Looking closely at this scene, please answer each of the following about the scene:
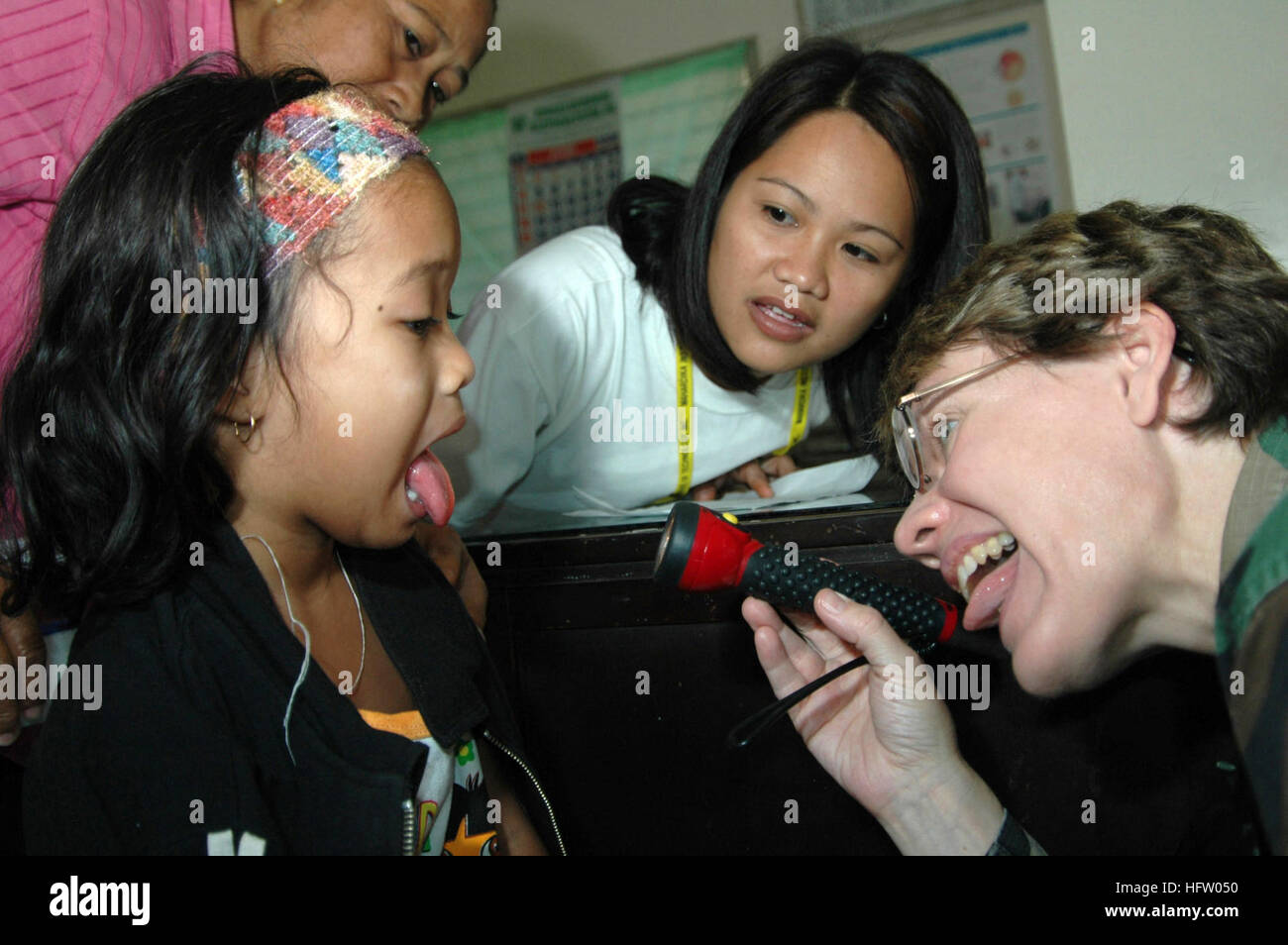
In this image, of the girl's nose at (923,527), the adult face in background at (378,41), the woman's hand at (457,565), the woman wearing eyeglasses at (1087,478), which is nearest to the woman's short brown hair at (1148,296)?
the woman wearing eyeglasses at (1087,478)

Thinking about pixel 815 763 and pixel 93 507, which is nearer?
pixel 93 507

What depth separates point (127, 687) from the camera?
73 cm

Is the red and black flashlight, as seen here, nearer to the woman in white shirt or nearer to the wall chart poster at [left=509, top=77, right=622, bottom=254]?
the woman in white shirt

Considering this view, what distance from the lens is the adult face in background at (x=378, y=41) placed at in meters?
1.22

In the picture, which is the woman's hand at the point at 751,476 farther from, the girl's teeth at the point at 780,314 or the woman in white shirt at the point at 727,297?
the girl's teeth at the point at 780,314

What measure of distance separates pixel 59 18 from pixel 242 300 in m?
0.49

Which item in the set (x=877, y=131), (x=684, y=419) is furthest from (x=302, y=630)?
(x=877, y=131)

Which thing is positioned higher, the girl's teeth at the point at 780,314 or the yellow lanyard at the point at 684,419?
the girl's teeth at the point at 780,314

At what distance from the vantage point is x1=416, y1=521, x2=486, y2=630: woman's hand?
3.50 feet

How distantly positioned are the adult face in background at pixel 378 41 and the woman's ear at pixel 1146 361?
849 mm

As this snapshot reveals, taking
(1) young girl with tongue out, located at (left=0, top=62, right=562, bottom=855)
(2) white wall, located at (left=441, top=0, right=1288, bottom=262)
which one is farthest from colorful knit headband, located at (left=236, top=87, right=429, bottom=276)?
(2) white wall, located at (left=441, top=0, right=1288, bottom=262)

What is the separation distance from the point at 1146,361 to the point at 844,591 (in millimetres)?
316
